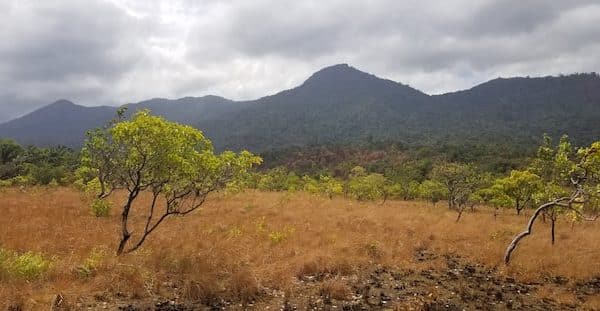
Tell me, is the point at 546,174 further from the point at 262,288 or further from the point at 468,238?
the point at 262,288

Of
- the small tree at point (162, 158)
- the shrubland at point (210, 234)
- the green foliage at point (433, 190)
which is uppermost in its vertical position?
the small tree at point (162, 158)

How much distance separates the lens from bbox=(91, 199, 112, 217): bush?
2109cm

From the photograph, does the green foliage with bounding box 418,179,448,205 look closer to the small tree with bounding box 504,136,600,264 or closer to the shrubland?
the shrubland

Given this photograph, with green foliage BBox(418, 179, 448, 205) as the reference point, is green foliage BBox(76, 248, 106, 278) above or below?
above

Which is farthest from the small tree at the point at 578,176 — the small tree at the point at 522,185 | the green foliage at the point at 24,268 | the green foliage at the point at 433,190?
the green foliage at the point at 433,190

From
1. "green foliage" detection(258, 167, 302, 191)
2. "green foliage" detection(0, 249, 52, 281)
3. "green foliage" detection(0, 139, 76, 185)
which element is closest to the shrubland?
"green foliage" detection(0, 249, 52, 281)

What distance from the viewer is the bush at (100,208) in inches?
830

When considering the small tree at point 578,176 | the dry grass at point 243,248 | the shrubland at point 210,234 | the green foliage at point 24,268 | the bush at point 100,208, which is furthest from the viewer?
the bush at point 100,208

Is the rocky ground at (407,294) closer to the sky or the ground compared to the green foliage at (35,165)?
closer to the ground

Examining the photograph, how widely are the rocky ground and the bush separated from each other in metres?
11.2

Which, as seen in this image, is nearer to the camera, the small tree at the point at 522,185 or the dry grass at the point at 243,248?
the dry grass at the point at 243,248

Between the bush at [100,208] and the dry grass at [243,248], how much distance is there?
500mm

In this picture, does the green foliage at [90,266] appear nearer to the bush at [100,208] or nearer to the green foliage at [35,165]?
the bush at [100,208]

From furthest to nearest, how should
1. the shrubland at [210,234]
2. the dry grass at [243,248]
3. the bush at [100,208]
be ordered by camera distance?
1. the bush at [100,208]
2. the shrubland at [210,234]
3. the dry grass at [243,248]
